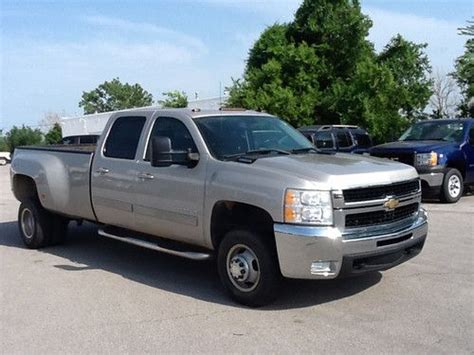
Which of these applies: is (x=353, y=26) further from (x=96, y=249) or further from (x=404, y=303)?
(x=404, y=303)

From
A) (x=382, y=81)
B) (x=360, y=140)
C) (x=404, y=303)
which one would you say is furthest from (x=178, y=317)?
(x=382, y=81)

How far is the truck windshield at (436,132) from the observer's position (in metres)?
13.3

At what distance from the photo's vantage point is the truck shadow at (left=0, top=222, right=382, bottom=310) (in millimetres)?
6027

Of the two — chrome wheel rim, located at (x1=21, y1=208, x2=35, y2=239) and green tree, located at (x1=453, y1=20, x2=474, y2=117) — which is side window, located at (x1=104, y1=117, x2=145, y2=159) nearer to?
chrome wheel rim, located at (x1=21, y1=208, x2=35, y2=239)

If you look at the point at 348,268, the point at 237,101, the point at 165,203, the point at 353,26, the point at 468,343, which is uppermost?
the point at 353,26

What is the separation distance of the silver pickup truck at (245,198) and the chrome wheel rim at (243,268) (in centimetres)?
1

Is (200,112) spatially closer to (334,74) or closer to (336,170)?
(336,170)

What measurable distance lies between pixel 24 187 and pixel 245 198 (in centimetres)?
491

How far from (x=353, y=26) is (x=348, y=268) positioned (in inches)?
818

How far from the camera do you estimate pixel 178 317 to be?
17.8ft

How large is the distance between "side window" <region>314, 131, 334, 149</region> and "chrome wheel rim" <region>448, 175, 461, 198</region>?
399cm

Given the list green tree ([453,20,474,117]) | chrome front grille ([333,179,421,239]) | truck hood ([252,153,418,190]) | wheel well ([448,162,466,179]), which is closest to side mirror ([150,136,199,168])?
truck hood ([252,153,418,190])

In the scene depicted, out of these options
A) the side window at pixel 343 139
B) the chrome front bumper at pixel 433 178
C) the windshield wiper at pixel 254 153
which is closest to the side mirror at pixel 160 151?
the windshield wiper at pixel 254 153

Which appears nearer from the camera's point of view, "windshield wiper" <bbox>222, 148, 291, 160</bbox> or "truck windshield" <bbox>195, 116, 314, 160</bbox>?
"windshield wiper" <bbox>222, 148, 291, 160</bbox>
